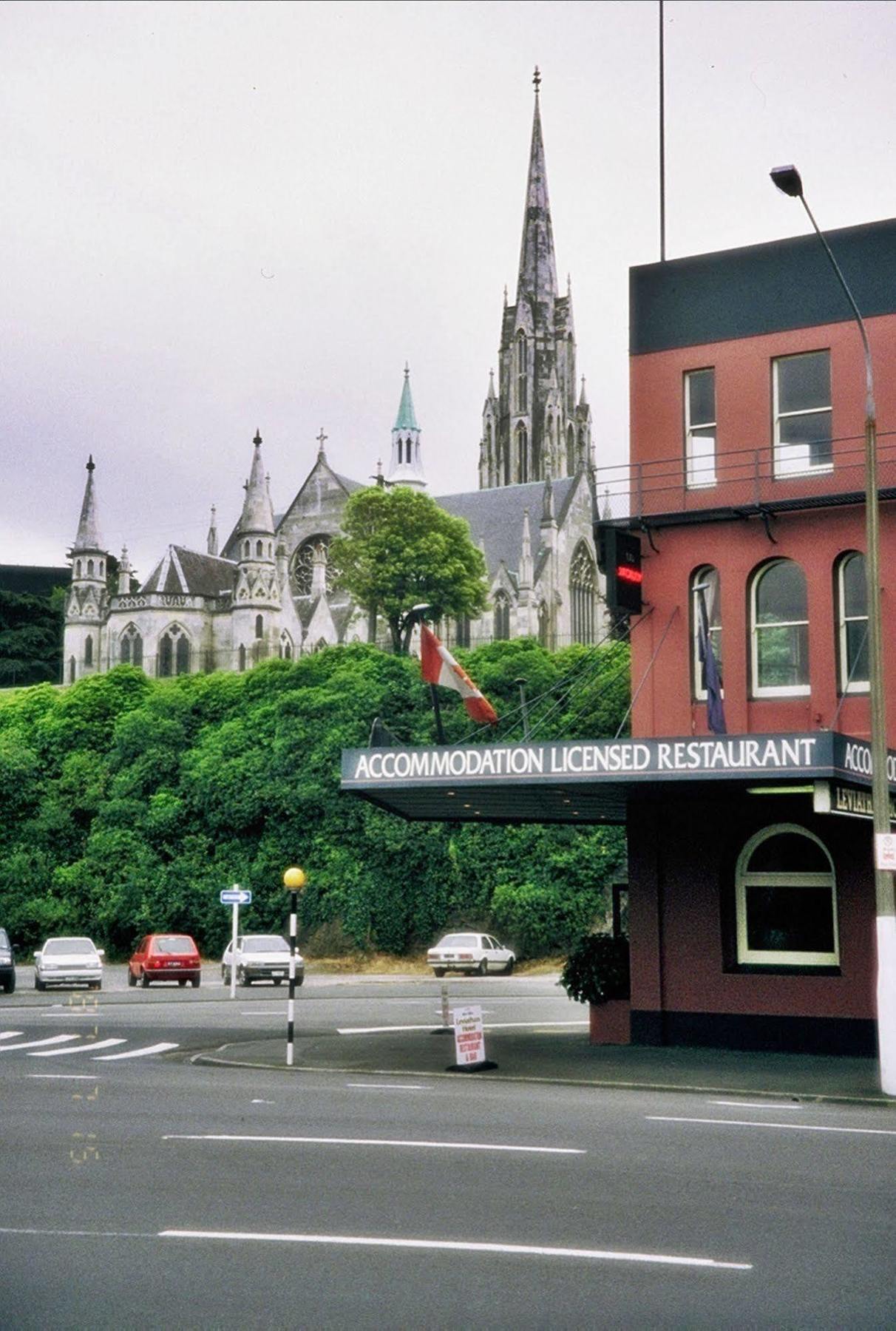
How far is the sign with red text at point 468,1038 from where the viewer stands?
62.8ft

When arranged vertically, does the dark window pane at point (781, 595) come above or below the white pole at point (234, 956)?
above

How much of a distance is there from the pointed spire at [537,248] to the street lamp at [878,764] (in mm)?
106959

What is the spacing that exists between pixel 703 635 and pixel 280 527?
84918 mm

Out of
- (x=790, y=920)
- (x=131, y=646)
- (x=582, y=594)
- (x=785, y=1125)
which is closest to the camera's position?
(x=785, y=1125)

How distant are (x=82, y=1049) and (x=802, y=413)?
13.5 meters

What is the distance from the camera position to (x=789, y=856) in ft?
72.1

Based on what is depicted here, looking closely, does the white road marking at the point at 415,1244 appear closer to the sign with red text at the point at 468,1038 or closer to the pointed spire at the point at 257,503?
the sign with red text at the point at 468,1038

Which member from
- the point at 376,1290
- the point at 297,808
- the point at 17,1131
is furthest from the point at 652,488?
the point at 297,808

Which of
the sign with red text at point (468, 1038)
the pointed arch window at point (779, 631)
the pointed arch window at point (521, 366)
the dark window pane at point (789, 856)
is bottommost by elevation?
the sign with red text at point (468, 1038)

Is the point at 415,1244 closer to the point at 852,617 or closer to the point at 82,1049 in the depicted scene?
the point at 852,617

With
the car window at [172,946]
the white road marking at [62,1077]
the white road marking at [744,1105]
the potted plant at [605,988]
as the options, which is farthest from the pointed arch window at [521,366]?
the white road marking at [744,1105]

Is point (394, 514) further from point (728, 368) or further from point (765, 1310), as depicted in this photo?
point (765, 1310)

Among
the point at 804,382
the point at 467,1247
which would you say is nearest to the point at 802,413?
the point at 804,382

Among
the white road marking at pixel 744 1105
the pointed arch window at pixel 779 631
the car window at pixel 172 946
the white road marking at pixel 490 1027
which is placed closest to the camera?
the white road marking at pixel 744 1105
